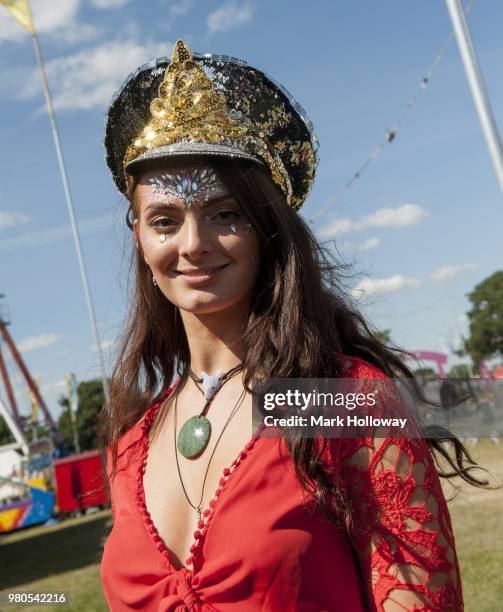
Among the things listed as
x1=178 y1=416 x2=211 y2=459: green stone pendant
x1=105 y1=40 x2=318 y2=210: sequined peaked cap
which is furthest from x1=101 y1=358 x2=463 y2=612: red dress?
x1=105 y1=40 x2=318 y2=210: sequined peaked cap

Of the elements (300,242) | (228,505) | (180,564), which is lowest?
(180,564)

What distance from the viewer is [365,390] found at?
4.92 feet

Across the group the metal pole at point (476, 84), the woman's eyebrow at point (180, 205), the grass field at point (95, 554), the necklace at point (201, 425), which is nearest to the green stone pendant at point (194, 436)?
the necklace at point (201, 425)

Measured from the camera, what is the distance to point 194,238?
5.59 feet

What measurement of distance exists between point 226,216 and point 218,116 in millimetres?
262

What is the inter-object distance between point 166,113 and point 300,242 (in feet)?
1.62

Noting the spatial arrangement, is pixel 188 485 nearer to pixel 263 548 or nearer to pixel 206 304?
pixel 263 548

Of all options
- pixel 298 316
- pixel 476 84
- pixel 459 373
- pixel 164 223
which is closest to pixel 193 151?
pixel 164 223

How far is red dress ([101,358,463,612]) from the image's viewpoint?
4.50ft

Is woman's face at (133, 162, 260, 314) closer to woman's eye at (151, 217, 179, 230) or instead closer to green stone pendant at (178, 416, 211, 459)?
woman's eye at (151, 217, 179, 230)

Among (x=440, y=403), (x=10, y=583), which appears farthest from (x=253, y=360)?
(x=10, y=583)

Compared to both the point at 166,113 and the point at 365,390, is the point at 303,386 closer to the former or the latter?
the point at 365,390

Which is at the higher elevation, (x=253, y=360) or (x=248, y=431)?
(x=253, y=360)

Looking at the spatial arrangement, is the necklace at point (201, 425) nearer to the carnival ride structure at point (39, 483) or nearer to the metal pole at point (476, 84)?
the metal pole at point (476, 84)
